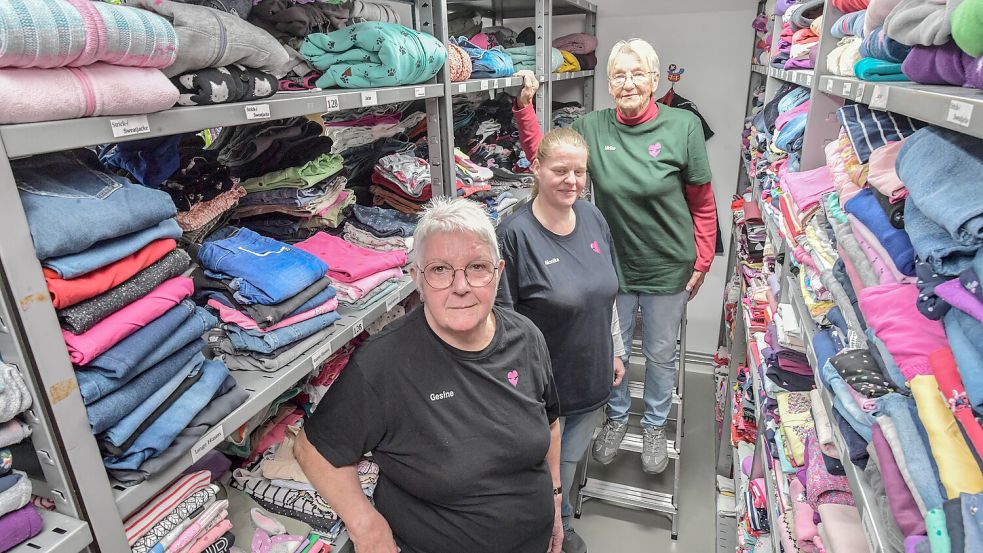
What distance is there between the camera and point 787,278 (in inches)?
80.1

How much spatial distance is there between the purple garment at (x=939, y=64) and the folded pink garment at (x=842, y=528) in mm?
878

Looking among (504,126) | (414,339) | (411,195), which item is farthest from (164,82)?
(504,126)

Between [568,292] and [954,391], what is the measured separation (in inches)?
59.6

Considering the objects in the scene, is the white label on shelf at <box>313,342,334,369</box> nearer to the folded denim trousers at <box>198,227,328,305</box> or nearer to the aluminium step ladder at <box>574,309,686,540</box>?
the folded denim trousers at <box>198,227,328,305</box>

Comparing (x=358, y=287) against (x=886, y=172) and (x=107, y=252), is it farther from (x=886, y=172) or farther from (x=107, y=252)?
(x=886, y=172)

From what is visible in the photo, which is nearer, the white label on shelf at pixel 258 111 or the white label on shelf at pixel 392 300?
the white label on shelf at pixel 258 111

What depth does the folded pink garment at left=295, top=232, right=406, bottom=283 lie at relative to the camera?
1.82 m

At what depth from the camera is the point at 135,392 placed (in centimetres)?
105

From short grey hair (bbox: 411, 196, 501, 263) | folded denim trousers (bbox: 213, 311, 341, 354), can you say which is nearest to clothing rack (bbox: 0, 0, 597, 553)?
folded denim trousers (bbox: 213, 311, 341, 354)

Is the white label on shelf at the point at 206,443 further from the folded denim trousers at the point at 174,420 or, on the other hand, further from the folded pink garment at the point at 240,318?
the folded pink garment at the point at 240,318

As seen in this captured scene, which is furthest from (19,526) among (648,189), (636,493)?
(636,493)

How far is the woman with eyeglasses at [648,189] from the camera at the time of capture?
111 inches

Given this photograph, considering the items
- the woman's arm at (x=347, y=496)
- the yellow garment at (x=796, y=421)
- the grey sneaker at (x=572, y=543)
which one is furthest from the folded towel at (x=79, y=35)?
the grey sneaker at (x=572, y=543)

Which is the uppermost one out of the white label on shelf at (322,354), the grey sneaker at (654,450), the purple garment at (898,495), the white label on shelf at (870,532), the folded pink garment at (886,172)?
the folded pink garment at (886,172)
